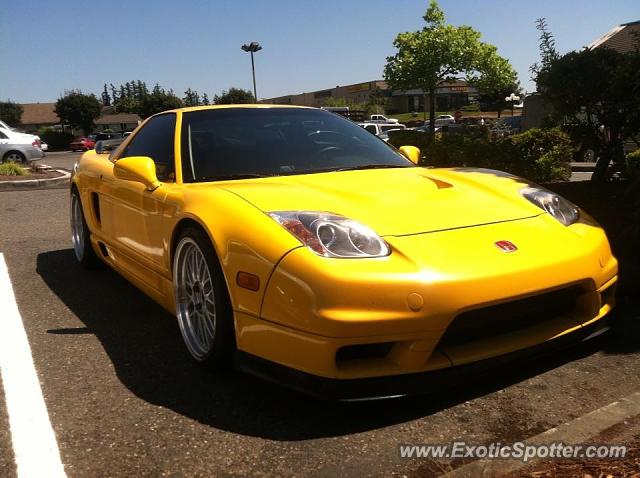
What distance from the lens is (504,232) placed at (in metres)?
2.52

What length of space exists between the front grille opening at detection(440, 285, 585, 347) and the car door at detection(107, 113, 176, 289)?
1.59 m

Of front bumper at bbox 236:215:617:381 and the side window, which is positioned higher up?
the side window

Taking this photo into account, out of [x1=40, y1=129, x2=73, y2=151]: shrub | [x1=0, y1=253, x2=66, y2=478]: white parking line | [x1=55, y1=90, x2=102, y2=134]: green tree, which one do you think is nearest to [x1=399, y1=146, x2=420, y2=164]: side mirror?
[x1=0, y1=253, x2=66, y2=478]: white parking line

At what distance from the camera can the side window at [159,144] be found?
336cm

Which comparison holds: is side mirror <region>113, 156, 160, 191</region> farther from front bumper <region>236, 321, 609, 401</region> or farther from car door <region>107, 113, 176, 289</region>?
front bumper <region>236, 321, 609, 401</region>

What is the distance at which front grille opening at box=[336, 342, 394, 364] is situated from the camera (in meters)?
2.19

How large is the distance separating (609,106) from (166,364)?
15.4 feet

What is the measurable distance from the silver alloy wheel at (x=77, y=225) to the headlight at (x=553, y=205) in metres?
3.60

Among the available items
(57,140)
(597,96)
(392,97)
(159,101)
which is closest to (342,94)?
(392,97)

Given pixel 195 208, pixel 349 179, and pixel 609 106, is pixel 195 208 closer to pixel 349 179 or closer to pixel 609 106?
pixel 349 179

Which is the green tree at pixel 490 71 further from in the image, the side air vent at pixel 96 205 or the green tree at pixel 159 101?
the green tree at pixel 159 101

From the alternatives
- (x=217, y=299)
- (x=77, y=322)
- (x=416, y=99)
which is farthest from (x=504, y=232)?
(x=416, y=99)

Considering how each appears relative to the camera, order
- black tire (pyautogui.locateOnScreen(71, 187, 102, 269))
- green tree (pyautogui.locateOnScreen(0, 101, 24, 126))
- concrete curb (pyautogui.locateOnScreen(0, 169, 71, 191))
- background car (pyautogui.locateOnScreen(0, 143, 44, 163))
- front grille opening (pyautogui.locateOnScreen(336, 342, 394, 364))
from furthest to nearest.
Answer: green tree (pyautogui.locateOnScreen(0, 101, 24, 126))
background car (pyautogui.locateOnScreen(0, 143, 44, 163))
concrete curb (pyautogui.locateOnScreen(0, 169, 71, 191))
black tire (pyautogui.locateOnScreen(71, 187, 102, 269))
front grille opening (pyautogui.locateOnScreen(336, 342, 394, 364))

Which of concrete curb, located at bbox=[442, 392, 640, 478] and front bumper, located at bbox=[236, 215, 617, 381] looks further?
front bumper, located at bbox=[236, 215, 617, 381]
